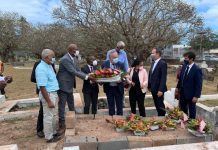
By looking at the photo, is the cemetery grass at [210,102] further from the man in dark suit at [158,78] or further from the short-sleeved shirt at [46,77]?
the short-sleeved shirt at [46,77]

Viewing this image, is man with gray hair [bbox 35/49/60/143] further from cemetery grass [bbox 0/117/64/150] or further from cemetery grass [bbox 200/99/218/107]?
cemetery grass [bbox 200/99/218/107]

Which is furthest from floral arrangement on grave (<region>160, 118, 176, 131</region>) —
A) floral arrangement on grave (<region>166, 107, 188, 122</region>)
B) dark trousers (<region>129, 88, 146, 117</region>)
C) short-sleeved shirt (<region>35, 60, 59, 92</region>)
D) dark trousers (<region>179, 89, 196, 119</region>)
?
short-sleeved shirt (<region>35, 60, 59, 92</region>)

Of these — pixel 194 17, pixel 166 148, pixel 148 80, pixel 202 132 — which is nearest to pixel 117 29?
pixel 194 17

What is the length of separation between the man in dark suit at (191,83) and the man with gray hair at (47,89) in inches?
104

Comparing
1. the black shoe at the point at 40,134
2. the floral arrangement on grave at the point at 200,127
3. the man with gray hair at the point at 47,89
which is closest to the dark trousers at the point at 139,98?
the floral arrangement on grave at the point at 200,127

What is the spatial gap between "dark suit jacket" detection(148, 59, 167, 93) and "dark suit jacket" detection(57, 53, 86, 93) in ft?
5.60

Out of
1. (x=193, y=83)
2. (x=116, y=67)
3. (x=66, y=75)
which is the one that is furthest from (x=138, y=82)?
(x=66, y=75)

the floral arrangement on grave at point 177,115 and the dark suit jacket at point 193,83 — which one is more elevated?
the dark suit jacket at point 193,83

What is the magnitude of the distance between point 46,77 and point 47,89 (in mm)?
212

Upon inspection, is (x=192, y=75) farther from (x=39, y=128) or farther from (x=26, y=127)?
(x=26, y=127)

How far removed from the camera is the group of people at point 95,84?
5055mm

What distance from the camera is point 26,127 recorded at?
6180mm

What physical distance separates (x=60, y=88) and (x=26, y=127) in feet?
4.33

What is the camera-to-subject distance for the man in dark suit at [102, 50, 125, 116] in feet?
21.0
